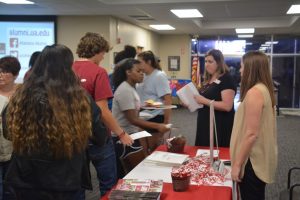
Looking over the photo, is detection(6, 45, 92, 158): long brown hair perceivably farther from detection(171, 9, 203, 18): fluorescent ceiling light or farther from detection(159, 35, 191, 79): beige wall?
detection(159, 35, 191, 79): beige wall

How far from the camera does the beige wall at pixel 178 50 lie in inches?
459

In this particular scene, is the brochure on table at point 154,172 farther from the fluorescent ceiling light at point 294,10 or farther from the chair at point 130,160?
the fluorescent ceiling light at point 294,10

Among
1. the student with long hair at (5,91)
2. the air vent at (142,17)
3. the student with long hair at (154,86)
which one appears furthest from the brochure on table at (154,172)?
the air vent at (142,17)

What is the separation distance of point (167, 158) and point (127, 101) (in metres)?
0.66

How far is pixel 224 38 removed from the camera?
11.9 metres

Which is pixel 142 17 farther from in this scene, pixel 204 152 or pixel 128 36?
pixel 204 152

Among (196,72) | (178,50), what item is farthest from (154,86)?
(178,50)

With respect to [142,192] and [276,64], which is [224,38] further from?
[142,192]

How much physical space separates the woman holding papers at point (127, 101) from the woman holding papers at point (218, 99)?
1.05 ft

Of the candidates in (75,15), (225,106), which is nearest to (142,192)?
(225,106)

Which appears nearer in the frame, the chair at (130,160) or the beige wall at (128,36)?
the chair at (130,160)

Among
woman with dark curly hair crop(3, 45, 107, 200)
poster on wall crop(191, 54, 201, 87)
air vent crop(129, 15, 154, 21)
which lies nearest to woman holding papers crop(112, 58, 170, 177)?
woman with dark curly hair crop(3, 45, 107, 200)

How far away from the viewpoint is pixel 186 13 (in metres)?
7.29

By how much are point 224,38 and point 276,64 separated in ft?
5.82
